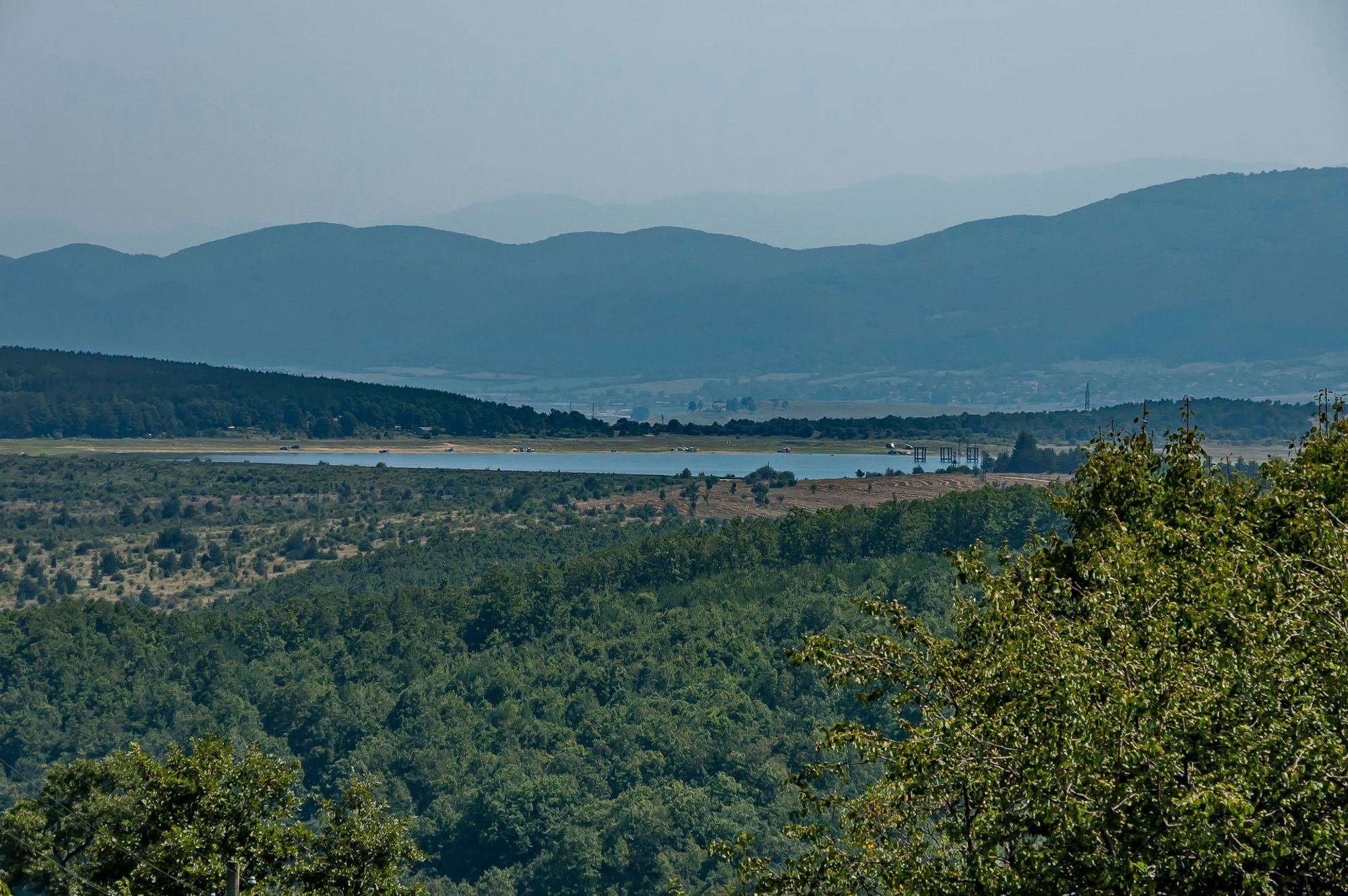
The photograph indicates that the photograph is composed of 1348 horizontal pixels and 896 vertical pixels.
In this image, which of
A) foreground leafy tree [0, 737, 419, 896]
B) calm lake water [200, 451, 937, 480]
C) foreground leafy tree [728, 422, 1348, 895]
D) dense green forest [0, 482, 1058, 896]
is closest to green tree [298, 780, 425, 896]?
foreground leafy tree [0, 737, 419, 896]

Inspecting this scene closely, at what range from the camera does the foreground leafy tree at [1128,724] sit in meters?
13.6

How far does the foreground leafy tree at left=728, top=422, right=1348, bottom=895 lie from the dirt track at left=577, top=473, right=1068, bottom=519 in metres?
115

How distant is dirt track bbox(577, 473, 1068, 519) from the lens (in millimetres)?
139500

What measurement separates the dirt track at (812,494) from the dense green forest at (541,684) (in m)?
14.6

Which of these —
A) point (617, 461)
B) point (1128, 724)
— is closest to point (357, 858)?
point (1128, 724)

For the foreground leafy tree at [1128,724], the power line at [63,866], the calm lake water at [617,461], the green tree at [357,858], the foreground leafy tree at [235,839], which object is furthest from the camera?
the calm lake water at [617,461]

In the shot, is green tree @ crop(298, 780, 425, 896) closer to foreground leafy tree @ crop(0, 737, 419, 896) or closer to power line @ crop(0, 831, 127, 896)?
foreground leafy tree @ crop(0, 737, 419, 896)

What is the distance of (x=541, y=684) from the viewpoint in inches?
3649

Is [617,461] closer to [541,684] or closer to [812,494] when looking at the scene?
[812,494]

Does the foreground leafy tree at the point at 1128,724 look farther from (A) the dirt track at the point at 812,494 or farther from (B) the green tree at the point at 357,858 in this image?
(A) the dirt track at the point at 812,494

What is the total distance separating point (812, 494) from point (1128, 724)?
429 feet

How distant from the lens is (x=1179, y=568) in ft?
58.7

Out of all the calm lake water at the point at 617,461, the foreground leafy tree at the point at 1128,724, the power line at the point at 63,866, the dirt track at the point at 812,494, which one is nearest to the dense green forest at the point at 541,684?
the dirt track at the point at 812,494

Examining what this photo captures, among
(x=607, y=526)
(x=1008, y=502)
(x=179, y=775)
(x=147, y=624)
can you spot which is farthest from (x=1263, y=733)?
(x=607, y=526)
